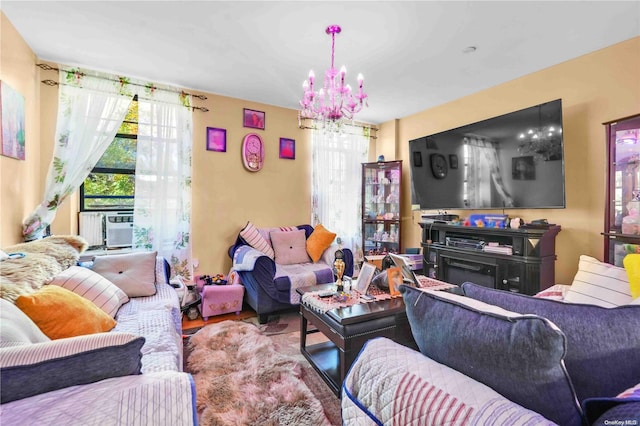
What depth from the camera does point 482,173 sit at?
3357mm

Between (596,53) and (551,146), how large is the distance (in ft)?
2.90

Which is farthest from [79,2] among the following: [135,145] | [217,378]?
[217,378]

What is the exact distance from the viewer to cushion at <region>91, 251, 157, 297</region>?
2.26 metres

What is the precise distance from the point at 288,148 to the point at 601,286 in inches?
139

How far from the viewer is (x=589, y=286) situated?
1.59m

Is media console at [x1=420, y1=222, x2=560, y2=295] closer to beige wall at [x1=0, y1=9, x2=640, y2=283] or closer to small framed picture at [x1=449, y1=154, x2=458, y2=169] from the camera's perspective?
beige wall at [x1=0, y1=9, x2=640, y2=283]

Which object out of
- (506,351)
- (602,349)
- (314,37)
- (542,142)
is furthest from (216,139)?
(602,349)

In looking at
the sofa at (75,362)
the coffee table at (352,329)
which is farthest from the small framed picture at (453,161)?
the sofa at (75,362)

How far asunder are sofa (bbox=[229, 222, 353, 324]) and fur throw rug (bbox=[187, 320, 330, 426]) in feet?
1.62

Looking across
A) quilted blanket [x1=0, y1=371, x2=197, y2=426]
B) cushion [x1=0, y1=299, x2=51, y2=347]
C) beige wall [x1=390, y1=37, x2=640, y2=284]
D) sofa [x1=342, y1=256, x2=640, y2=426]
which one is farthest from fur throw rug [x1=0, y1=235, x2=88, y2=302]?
beige wall [x1=390, y1=37, x2=640, y2=284]

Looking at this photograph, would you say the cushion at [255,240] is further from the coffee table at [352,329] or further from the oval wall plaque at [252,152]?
the coffee table at [352,329]

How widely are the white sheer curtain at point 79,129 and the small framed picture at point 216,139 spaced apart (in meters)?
0.89

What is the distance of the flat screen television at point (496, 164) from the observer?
2.76 metres

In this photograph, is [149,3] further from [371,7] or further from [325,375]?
[325,375]
